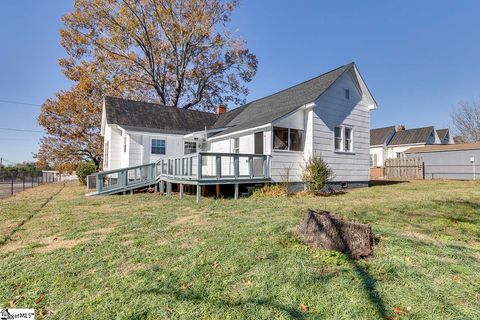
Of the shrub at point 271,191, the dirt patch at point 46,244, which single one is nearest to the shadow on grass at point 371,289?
the dirt patch at point 46,244

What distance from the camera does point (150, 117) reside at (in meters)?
16.9

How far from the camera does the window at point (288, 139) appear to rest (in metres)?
11.7

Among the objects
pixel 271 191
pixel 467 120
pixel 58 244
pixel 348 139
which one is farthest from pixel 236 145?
pixel 467 120

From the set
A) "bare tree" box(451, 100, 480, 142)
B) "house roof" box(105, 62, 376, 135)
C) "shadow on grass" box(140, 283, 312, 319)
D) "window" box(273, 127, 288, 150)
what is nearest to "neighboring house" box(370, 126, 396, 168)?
"bare tree" box(451, 100, 480, 142)

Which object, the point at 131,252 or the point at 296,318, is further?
the point at 131,252

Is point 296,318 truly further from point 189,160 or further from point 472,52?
point 472,52

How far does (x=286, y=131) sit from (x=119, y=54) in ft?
67.0

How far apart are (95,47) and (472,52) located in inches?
1295

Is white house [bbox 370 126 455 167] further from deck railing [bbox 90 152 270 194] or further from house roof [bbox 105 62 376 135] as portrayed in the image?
deck railing [bbox 90 152 270 194]

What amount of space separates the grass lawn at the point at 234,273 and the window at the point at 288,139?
6459 mm

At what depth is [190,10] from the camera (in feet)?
77.5

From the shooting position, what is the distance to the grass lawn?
2541mm

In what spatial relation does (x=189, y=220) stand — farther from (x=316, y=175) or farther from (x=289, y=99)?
(x=289, y=99)

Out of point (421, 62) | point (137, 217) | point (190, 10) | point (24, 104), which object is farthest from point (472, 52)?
point (24, 104)
